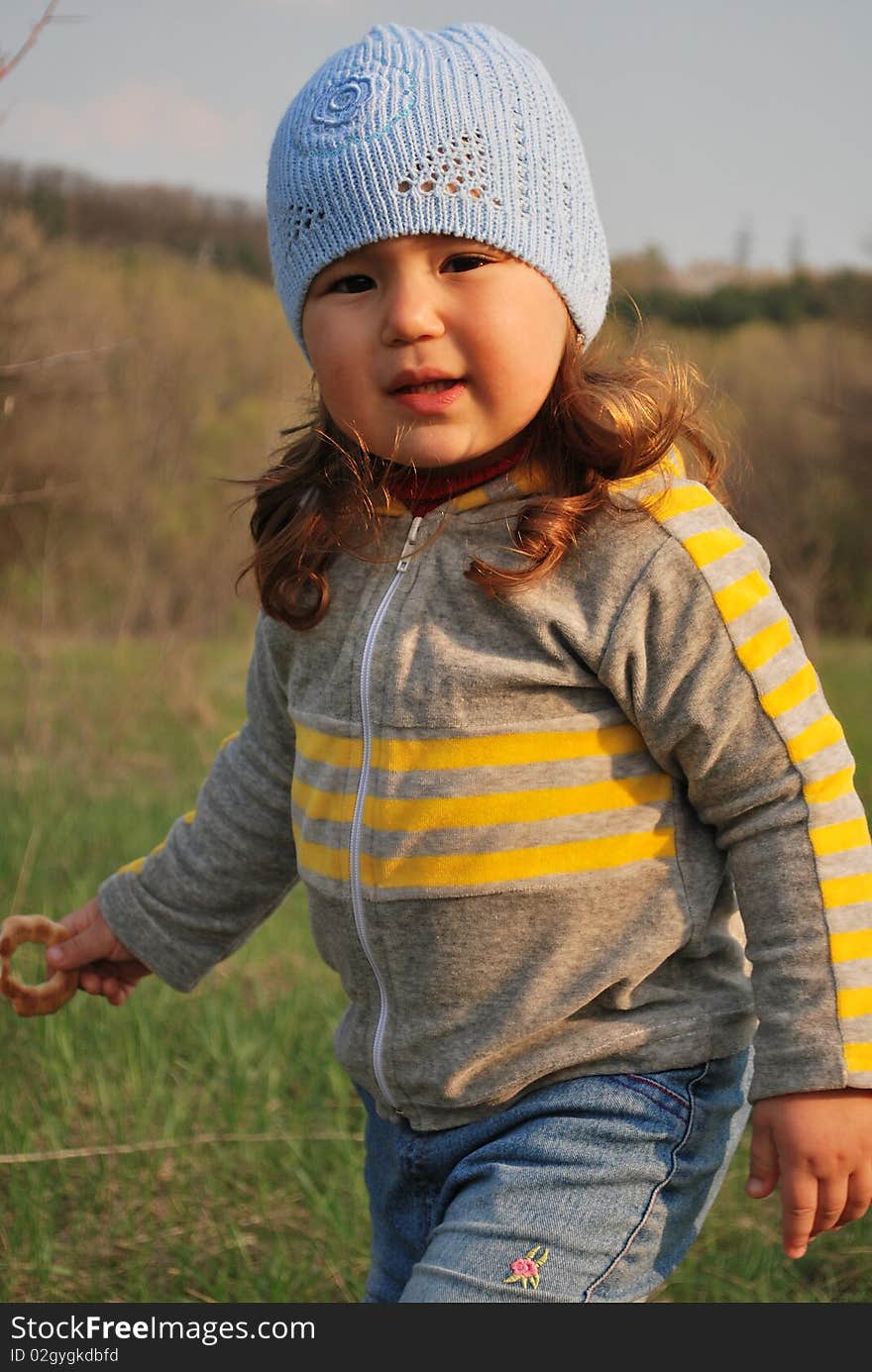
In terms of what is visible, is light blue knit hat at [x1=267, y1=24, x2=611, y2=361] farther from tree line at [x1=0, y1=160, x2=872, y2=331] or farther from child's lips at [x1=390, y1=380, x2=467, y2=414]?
tree line at [x1=0, y1=160, x2=872, y2=331]

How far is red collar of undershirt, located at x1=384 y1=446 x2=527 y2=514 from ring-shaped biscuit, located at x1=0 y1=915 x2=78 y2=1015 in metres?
0.81

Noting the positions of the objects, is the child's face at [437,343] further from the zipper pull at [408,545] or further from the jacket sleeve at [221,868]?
the jacket sleeve at [221,868]

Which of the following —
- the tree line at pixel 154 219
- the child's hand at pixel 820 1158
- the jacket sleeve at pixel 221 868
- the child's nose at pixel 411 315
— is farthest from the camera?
the tree line at pixel 154 219

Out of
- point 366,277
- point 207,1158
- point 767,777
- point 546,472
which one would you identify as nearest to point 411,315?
point 366,277

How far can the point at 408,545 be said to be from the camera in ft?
5.31

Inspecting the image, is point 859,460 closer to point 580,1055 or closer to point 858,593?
point 858,593

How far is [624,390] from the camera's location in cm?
160

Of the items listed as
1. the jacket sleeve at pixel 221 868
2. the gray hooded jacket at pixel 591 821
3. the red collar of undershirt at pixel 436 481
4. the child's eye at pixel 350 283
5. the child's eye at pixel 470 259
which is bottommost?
the jacket sleeve at pixel 221 868

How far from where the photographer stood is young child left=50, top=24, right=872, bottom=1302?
4.57 ft

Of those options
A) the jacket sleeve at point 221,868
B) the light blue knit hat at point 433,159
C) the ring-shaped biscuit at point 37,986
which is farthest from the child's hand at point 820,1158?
the ring-shaped biscuit at point 37,986

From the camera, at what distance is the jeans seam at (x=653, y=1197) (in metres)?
1.40

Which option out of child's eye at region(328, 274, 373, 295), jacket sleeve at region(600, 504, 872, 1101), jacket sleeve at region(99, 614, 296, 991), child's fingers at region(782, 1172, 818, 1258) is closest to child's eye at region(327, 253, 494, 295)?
child's eye at region(328, 274, 373, 295)

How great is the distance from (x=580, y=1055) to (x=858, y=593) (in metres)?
15.4

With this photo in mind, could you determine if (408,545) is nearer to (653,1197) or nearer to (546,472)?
(546,472)
